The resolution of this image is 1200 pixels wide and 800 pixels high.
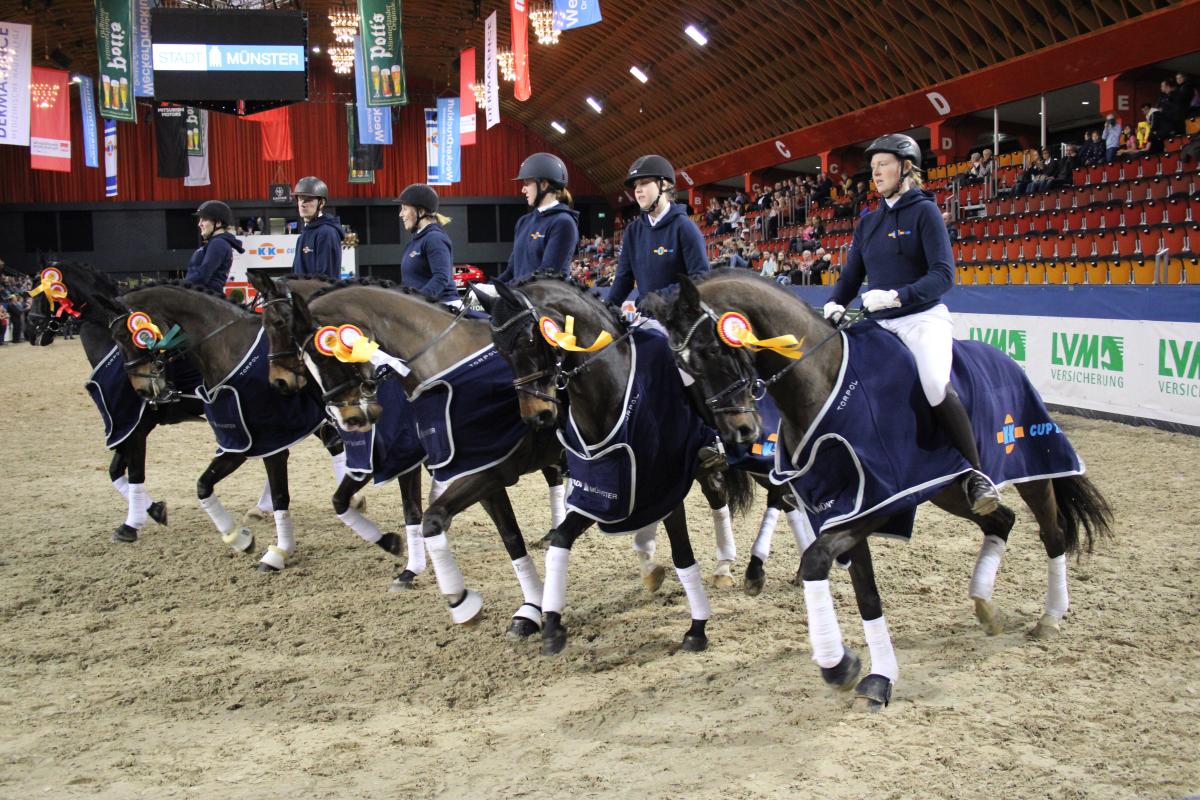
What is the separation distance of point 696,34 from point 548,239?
22.9 meters

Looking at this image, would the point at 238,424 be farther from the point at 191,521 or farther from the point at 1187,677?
the point at 1187,677

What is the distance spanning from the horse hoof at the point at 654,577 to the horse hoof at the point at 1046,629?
6.70 feet

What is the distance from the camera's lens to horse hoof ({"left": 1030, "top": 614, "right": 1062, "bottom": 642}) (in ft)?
15.8

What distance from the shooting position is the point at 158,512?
25.5 ft

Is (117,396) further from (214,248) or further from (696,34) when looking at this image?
→ (696,34)

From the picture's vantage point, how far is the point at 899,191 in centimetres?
457

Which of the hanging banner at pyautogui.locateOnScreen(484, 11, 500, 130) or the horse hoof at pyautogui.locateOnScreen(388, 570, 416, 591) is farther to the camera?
the hanging banner at pyautogui.locateOnScreen(484, 11, 500, 130)

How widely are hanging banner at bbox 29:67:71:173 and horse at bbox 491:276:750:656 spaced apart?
70.3 feet

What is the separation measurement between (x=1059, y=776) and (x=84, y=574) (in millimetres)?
6068

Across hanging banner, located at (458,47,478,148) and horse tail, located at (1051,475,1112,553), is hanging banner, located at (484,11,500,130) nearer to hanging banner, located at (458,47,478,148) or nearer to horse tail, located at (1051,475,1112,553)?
hanging banner, located at (458,47,478,148)

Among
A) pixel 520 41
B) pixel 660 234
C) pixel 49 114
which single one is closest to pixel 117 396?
pixel 660 234

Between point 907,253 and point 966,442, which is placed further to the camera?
point 907,253

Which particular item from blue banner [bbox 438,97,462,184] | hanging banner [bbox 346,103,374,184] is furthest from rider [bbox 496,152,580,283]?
hanging banner [bbox 346,103,374,184]

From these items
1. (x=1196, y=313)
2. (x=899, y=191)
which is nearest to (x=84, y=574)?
(x=899, y=191)
